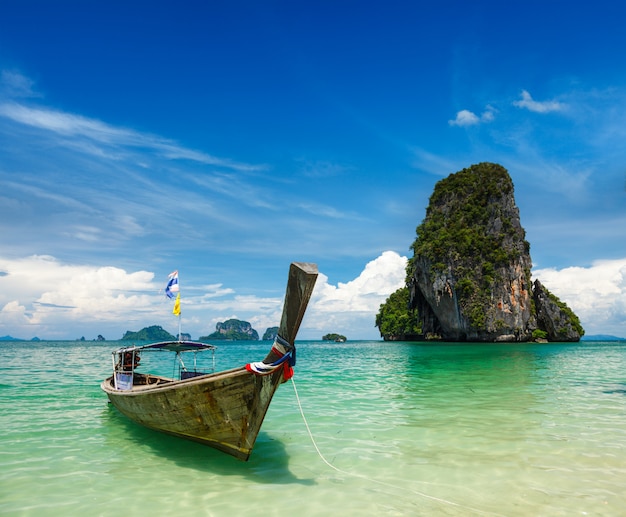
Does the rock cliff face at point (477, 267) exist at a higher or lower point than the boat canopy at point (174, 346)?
higher

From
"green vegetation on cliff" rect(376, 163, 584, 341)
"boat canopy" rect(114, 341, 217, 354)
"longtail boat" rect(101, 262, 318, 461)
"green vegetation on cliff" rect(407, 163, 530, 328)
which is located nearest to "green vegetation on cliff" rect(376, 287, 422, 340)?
"green vegetation on cliff" rect(376, 163, 584, 341)

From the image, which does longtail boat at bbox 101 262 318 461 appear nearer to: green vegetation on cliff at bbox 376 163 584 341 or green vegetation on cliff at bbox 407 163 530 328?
green vegetation on cliff at bbox 376 163 584 341

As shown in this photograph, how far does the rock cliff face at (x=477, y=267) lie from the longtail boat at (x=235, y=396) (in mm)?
61118

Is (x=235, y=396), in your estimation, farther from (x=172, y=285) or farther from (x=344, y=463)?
(x=172, y=285)

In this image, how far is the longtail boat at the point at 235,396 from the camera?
543cm

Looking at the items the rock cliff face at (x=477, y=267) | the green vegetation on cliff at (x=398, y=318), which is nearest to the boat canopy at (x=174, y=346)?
the rock cliff face at (x=477, y=267)

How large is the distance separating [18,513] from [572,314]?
281 ft

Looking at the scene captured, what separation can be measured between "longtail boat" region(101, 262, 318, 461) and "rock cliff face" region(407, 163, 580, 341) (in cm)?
6112

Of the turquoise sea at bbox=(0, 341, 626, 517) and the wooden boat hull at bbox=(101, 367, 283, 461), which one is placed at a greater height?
the wooden boat hull at bbox=(101, 367, 283, 461)

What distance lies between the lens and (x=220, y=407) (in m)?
6.26

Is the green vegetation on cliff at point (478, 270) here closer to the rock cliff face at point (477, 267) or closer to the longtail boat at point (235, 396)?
the rock cliff face at point (477, 267)

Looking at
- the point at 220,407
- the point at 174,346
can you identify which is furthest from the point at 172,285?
the point at 220,407

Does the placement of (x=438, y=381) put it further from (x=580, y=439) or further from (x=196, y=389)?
(x=196, y=389)

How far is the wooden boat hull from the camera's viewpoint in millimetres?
5980
